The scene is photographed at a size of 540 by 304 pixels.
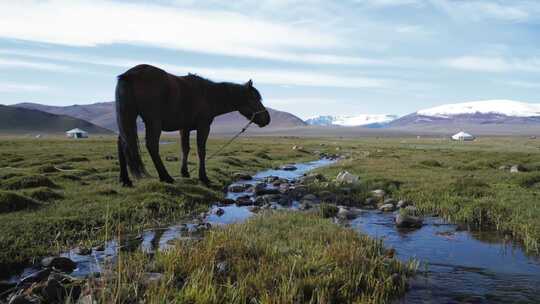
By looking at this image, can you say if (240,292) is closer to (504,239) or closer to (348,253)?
(348,253)

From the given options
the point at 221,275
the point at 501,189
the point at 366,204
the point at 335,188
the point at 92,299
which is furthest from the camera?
the point at 335,188

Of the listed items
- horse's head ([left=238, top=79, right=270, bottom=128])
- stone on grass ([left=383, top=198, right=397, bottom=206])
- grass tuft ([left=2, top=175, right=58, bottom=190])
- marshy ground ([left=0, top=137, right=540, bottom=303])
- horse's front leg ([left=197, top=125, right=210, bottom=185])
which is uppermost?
horse's head ([left=238, top=79, right=270, bottom=128])

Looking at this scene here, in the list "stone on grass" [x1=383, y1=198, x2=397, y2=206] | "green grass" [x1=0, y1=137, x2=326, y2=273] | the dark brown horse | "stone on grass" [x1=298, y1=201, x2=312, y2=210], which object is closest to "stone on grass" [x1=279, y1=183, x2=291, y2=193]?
"green grass" [x1=0, y1=137, x2=326, y2=273]

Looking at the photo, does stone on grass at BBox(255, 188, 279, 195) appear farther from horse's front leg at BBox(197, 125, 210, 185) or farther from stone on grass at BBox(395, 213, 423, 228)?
stone on grass at BBox(395, 213, 423, 228)

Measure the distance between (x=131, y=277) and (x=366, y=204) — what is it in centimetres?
1166

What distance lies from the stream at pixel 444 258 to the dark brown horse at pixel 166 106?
3763 millimetres

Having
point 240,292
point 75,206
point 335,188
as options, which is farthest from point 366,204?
point 240,292

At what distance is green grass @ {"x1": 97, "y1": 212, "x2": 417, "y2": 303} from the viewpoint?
6.32 meters

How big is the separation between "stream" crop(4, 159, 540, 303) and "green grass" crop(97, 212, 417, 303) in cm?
52

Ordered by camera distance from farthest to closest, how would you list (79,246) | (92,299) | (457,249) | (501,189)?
(501,189), (457,249), (79,246), (92,299)

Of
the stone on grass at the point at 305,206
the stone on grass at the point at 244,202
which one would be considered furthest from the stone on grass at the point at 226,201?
the stone on grass at the point at 305,206

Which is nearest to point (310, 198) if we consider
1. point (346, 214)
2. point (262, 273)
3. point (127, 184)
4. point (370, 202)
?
point (370, 202)

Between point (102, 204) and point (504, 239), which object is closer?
point (504, 239)

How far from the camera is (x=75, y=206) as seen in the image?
527 inches
